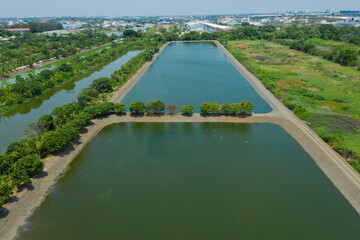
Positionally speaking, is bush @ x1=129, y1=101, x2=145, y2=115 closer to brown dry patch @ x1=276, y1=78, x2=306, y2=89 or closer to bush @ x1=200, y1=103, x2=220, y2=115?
bush @ x1=200, y1=103, x2=220, y2=115

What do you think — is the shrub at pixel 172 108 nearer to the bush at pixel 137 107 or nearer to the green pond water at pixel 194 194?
the bush at pixel 137 107

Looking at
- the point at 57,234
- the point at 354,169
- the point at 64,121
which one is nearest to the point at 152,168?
the point at 57,234

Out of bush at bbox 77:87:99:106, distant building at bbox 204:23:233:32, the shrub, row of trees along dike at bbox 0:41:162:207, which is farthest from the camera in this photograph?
distant building at bbox 204:23:233:32

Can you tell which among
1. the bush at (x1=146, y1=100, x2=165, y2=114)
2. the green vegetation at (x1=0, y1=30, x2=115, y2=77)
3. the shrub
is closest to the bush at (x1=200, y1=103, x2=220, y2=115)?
the shrub

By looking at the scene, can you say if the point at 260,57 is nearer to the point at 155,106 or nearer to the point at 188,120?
the point at 188,120

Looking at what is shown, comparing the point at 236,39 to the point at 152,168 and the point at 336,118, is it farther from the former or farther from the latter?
the point at 152,168

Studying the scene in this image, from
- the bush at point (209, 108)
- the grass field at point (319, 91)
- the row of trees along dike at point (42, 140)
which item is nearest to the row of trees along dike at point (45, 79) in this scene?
the row of trees along dike at point (42, 140)

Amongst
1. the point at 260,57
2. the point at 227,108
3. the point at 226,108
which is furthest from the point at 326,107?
the point at 260,57
